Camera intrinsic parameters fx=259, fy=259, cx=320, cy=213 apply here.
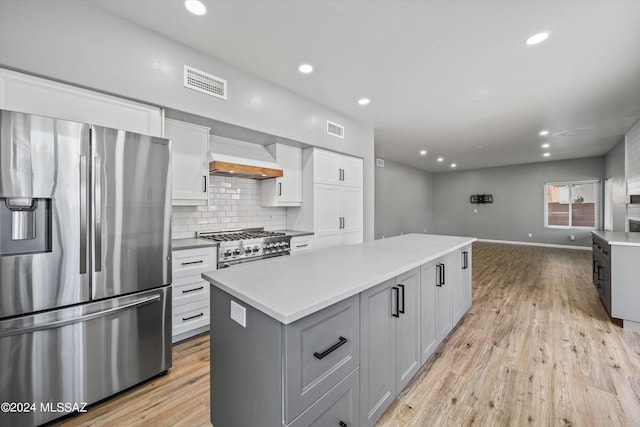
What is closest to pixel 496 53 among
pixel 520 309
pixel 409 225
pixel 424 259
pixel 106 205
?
pixel 424 259

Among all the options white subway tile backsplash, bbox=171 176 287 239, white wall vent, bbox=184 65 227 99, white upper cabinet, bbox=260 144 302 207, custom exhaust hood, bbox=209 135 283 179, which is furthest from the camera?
white upper cabinet, bbox=260 144 302 207

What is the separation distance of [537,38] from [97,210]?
3.74 metres

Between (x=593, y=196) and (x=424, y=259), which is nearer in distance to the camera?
(x=424, y=259)

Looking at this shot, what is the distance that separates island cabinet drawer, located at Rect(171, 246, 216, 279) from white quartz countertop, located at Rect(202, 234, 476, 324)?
115 cm

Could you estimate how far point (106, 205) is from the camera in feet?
5.63

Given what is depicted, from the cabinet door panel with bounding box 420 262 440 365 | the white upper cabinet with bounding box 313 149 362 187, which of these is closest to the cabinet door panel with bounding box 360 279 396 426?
the cabinet door panel with bounding box 420 262 440 365

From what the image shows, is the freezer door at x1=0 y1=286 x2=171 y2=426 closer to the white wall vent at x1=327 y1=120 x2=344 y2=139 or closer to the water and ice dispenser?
the water and ice dispenser

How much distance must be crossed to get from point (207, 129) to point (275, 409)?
2.74 meters

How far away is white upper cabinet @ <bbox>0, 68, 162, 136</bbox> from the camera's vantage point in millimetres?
1688

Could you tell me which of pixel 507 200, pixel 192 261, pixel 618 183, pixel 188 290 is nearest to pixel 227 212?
pixel 192 261

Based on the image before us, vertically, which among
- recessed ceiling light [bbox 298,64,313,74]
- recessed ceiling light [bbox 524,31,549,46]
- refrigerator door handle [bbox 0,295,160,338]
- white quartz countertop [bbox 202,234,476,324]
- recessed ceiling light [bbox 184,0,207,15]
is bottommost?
refrigerator door handle [bbox 0,295,160,338]

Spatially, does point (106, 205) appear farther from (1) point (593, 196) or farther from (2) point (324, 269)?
(1) point (593, 196)

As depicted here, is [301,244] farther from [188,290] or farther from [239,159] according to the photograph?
[188,290]

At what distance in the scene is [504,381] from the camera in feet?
6.45
